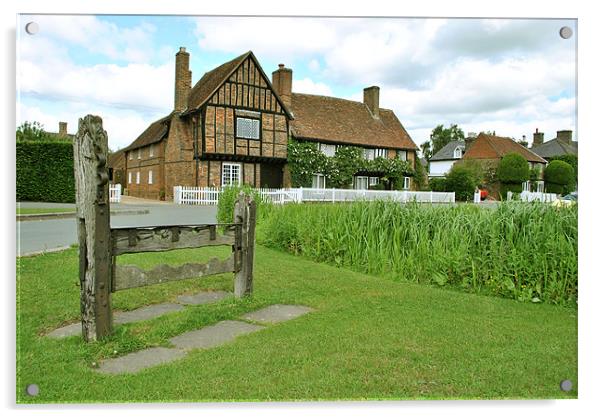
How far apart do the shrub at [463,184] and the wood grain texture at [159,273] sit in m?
4.67

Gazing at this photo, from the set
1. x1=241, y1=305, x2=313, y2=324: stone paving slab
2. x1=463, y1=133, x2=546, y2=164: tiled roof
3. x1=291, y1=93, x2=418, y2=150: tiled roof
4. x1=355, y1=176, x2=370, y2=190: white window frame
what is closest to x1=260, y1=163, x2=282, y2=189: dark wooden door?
x1=291, y1=93, x2=418, y2=150: tiled roof

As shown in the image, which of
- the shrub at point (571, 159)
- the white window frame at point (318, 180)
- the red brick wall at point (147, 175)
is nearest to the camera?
the shrub at point (571, 159)

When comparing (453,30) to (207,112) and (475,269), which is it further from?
(207,112)

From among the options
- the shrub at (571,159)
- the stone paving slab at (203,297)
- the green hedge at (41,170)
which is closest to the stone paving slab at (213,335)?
the stone paving slab at (203,297)

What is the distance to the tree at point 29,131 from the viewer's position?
278 cm

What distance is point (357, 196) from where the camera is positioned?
808 cm

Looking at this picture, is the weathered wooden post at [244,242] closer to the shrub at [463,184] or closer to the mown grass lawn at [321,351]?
the mown grass lawn at [321,351]

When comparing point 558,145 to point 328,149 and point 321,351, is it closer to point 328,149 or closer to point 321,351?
point 321,351

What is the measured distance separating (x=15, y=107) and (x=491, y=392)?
3.18 meters

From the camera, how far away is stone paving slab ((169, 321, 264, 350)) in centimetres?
317

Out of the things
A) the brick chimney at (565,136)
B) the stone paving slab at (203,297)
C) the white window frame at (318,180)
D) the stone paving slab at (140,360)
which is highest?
the white window frame at (318,180)

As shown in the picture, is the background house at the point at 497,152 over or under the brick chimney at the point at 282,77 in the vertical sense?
under

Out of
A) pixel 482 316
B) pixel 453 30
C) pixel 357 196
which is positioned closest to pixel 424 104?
pixel 453 30

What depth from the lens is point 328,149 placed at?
29375mm
